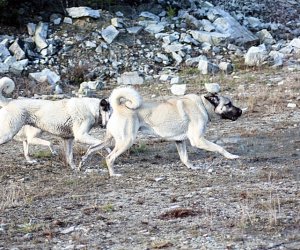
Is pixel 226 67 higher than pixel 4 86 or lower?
lower

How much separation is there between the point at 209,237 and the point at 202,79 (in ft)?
38.9

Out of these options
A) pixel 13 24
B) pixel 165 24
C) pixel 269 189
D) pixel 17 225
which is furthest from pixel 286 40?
pixel 17 225

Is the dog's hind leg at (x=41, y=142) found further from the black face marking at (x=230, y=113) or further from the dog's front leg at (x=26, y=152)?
the black face marking at (x=230, y=113)

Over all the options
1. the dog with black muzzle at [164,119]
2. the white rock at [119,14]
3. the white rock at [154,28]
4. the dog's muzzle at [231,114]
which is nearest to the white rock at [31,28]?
the white rock at [119,14]

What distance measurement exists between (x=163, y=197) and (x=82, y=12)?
13.8m

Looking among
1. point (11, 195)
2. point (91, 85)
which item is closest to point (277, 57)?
point (91, 85)

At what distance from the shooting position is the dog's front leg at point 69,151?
10602mm

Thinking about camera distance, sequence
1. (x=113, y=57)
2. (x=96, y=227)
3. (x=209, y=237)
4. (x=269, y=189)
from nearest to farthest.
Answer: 1. (x=209, y=237)
2. (x=96, y=227)
3. (x=269, y=189)
4. (x=113, y=57)

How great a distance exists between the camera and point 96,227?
7105 millimetres

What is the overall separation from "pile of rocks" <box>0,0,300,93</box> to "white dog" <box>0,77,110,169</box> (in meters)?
6.83

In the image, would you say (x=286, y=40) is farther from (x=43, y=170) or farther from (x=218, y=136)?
(x=43, y=170)

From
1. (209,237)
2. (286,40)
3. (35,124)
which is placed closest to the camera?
(209,237)

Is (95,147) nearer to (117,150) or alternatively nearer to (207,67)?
(117,150)

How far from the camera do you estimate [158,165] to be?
409 inches
